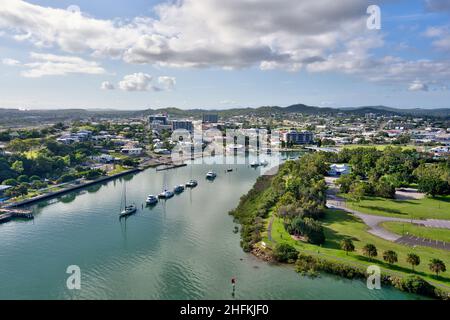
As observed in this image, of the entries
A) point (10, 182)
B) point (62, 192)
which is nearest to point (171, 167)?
point (62, 192)

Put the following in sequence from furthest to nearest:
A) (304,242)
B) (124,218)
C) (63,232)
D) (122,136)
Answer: (122,136) < (124,218) < (63,232) < (304,242)

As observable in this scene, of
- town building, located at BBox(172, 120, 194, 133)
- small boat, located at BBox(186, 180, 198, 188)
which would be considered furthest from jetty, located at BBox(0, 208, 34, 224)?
town building, located at BBox(172, 120, 194, 133)

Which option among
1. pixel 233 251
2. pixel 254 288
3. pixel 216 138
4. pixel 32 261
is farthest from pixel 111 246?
pixel 216 138

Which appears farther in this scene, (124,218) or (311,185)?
(311,185)

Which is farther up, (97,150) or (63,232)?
(97,150)

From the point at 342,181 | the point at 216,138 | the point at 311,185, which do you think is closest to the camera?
the point at 311,185

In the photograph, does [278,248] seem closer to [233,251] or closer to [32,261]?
[233,251]
